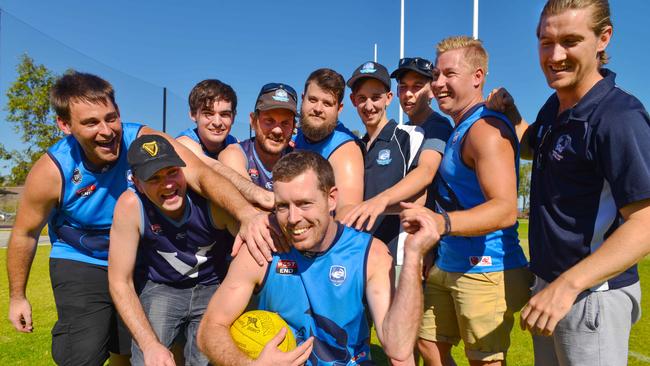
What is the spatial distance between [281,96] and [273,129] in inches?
11.6

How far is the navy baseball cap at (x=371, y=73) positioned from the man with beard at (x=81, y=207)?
1.61 meters

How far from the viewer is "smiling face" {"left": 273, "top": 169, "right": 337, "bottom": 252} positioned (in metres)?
2.82

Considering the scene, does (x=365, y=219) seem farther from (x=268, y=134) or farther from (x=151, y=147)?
(x=151, y=147)

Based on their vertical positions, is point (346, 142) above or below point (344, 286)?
above

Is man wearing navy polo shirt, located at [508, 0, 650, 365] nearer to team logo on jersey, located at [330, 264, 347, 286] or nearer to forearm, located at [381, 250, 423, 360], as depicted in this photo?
forearm, located at [381, 250, 423, 360]

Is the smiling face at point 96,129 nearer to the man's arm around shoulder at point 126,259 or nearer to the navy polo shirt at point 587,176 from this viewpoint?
the man's arm around shoulder at point 126,259

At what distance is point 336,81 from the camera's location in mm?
3926

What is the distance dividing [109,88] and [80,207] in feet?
3.40

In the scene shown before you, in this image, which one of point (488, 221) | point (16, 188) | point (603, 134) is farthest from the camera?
point (16, 188)

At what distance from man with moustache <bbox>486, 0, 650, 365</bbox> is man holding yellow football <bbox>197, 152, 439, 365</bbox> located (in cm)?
95

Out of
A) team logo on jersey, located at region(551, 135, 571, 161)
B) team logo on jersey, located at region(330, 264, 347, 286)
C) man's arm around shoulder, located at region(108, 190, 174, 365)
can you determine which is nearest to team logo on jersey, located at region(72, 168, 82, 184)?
man's arm around shoulder, located at region(108, 190, 174, 365)

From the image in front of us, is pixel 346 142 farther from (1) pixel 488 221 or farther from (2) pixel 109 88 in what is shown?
(2) pixel 109 88

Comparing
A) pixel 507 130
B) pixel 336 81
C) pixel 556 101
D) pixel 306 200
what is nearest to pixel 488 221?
pixel 507 130

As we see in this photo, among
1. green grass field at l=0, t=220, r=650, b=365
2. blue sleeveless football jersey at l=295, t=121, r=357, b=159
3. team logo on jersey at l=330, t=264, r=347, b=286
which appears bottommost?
green grass field at l=0, t=220, r=650, b=365
